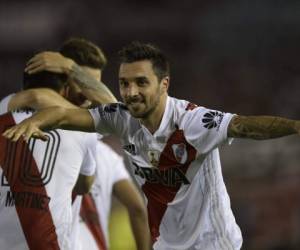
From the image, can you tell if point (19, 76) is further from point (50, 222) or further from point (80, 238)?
point (50, 222)

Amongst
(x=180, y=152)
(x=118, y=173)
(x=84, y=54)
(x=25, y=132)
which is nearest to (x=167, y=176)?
(x=180, y=152)

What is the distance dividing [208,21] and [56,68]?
9.64 m

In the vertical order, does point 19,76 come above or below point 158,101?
below

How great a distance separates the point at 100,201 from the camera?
6.80m

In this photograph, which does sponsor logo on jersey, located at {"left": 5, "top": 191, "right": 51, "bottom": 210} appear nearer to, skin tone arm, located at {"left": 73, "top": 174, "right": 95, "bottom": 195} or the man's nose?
skin tone arm, located at {"left": 73, "top": 174, "right": 95, "bottom": 195}

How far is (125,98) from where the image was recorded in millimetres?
4391

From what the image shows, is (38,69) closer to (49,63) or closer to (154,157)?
(49,63)

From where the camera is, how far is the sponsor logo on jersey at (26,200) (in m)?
4.97

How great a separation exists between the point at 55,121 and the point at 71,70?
952 millimetres

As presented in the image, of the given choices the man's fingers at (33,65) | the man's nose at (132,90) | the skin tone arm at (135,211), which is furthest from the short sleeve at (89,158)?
the skin tone arm at (135,211)

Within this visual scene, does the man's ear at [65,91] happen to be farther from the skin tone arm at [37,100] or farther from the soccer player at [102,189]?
the soccer player at [102,189]

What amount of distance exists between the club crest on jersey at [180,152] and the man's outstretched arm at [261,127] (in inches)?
11.7

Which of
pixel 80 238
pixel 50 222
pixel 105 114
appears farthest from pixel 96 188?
pixel 105 114

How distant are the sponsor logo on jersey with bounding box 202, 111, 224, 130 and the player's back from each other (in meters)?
1.06
